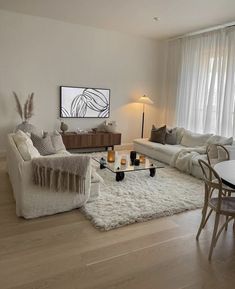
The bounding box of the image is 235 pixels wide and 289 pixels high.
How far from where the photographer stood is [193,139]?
18.4 ft

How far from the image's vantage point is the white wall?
5363mm

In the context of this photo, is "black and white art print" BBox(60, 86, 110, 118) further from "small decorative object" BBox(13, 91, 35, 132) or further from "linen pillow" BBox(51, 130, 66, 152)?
"linen pillow" BBox(51, 130, 66, 152)

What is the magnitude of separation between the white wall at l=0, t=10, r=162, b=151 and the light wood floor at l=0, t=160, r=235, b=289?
3.27 metres

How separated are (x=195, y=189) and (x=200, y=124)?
8.04 feet

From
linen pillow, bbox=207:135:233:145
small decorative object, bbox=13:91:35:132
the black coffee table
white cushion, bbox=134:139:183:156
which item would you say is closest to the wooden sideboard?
white cushion, bbox=134:139:183:156

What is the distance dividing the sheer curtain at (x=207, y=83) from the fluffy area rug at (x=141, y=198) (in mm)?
1695

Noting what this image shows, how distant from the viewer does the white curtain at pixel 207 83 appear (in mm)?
5229

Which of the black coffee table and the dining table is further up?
the dining table

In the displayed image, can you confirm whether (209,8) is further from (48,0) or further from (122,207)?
(122,207)

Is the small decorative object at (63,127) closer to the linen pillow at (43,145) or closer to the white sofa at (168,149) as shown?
the linen pillow at (43,145)

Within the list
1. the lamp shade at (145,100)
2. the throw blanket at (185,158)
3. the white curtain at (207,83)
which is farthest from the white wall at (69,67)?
the throw blanket at (185,158)

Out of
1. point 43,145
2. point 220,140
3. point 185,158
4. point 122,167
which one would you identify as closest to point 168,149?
point 185,158

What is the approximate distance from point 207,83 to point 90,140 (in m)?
2.91

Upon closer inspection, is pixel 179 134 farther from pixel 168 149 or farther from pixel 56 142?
pixel 56 142
